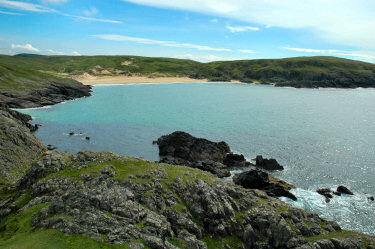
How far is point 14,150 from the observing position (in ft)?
148

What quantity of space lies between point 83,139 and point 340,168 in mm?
62589

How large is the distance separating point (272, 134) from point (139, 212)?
208ft

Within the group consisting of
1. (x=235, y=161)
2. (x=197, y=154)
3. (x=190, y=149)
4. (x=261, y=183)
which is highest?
(x=190, y=149)

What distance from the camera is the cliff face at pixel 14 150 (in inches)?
1567

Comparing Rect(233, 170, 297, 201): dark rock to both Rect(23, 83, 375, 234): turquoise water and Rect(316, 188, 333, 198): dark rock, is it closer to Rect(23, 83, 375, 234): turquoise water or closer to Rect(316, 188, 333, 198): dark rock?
Rect(23, 83, 375, 234): turquoise water

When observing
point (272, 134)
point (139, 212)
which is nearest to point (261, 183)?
point (139, 212)

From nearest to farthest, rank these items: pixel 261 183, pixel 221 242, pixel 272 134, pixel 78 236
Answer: pixel 78 236, pixel 221 242, pixel 261 183, pixel 272 134

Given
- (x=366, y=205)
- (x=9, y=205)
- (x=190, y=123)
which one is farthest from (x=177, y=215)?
(x=190, y=123)

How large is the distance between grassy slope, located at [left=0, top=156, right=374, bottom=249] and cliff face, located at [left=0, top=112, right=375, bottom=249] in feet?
0.24

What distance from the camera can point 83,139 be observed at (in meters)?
72.6

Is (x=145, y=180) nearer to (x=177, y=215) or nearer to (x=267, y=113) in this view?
(x=177, y=215)

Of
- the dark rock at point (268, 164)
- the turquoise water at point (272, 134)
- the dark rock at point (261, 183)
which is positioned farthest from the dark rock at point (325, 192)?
the dark rock at point (268, 164)

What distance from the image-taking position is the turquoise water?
4835 cm

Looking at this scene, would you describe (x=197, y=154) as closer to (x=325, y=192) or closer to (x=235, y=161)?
(x=235, y=161)
